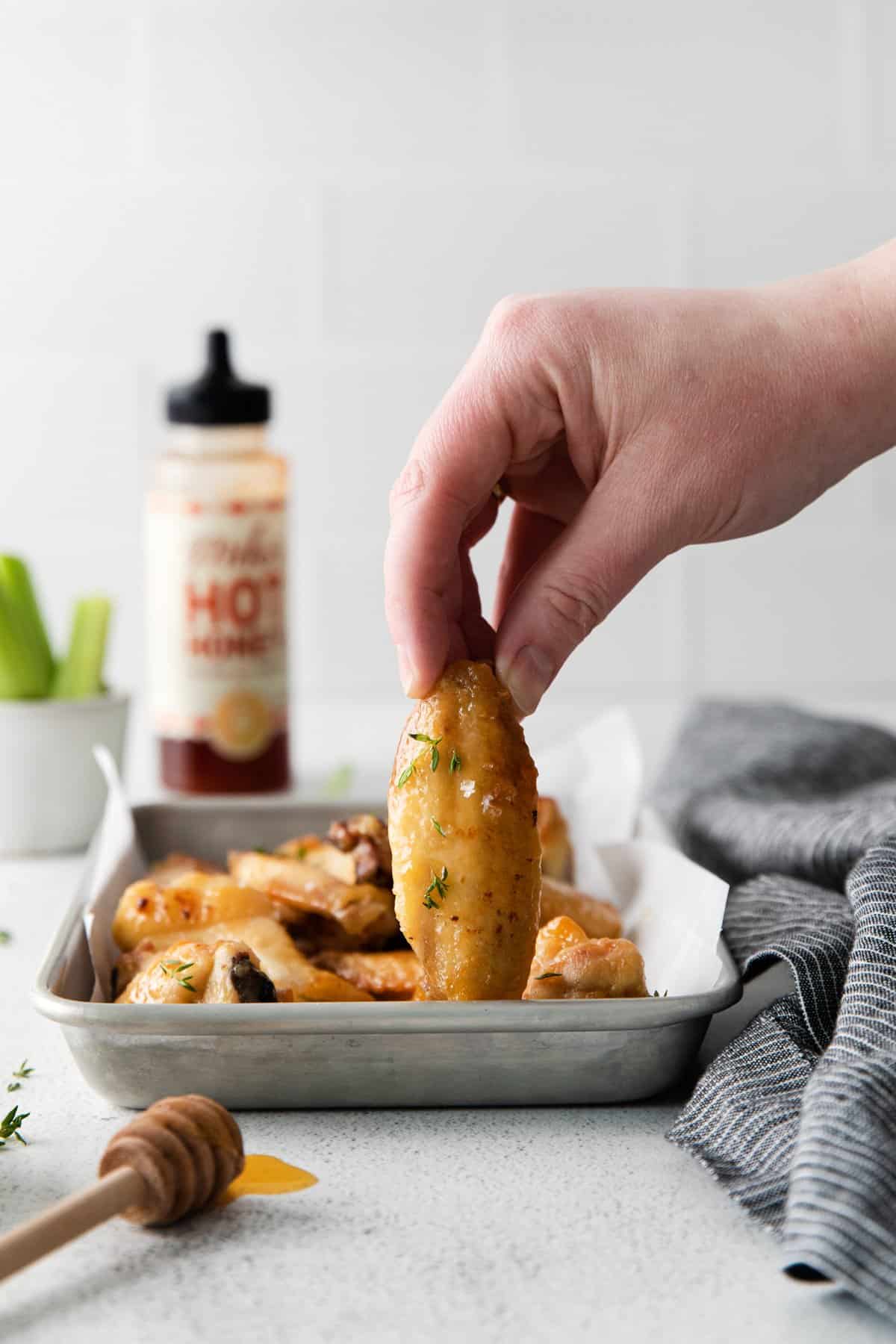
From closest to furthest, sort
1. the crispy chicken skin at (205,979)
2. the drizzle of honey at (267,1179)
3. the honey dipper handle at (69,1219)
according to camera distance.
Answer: the honey dipper handle at (69,1219) < the drizzle of honey at (267,1179) < the crispy chicken skin at (205,979)

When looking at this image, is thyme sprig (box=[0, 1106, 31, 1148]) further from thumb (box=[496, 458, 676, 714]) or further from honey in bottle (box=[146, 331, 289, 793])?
honey in bottle (box=[146, 331, 289, 793])

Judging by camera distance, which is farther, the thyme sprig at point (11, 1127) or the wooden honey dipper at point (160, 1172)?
the thyme sprig at point (11, 1127)

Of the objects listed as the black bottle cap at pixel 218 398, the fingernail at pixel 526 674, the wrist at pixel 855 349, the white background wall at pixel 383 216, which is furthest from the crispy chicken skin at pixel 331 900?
the white background wall at pixel 383 216

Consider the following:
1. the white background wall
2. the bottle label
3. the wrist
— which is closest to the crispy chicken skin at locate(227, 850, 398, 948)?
the wrist

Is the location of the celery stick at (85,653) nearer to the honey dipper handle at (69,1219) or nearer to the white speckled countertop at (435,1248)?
the white speckled countertop at (435,1248)

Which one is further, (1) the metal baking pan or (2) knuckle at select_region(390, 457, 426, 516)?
(2) knuckle at select_region(390, 457, 426, 516)

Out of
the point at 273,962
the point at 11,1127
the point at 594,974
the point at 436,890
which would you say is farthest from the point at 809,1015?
the point at 11,1127

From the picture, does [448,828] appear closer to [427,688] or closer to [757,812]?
[427,688]
